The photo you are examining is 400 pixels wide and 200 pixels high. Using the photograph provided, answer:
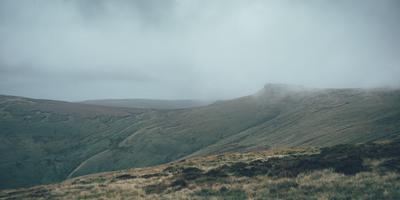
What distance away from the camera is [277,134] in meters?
187

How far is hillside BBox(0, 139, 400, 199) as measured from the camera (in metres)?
24.3

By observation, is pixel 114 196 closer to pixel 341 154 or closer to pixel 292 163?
pixel 292 163

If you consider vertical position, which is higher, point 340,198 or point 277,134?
point 340,198

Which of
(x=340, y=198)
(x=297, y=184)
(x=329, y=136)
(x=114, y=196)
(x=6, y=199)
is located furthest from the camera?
(x=329, y=136)

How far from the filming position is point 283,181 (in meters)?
28.6

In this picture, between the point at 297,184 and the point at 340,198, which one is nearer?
the point at 340,198

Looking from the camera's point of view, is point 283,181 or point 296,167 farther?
point 296,167

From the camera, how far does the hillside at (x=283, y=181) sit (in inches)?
957

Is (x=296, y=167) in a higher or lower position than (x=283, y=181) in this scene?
higher

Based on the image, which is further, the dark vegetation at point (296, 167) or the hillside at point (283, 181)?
the dark vegetation at point (296, 167)

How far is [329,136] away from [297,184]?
110219mm

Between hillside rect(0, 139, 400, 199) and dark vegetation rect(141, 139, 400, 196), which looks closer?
hillside rect(0, 139, 400, 199)

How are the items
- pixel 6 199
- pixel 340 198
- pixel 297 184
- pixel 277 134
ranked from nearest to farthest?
1. pixel 340 198
2. pixel 297 184
3. pixel 6 199
4. pixel 277 134

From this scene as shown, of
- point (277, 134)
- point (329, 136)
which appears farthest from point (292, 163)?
point (277, 134)
